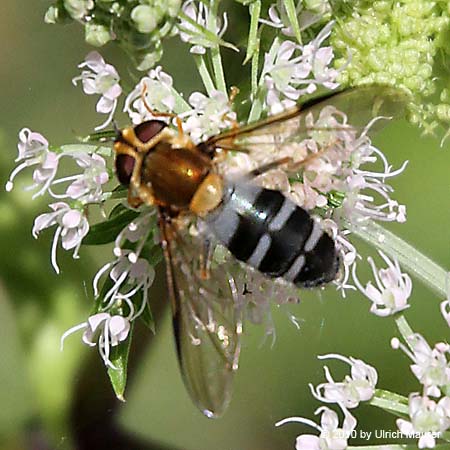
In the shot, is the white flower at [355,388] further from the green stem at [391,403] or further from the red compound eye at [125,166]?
the red compound eye at [125,166]

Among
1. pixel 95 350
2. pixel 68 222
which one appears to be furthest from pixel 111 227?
pixel 95 350

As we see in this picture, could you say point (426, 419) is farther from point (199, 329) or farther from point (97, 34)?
point (97, 34)

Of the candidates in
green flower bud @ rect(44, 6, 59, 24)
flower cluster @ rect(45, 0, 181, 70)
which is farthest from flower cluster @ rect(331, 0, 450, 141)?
green flower bud @ rect(44, 6, 59, 24)

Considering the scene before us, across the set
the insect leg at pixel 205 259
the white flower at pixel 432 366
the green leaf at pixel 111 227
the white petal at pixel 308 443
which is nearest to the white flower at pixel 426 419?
the white flower at pixel 432 366

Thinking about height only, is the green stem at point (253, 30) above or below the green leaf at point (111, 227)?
above

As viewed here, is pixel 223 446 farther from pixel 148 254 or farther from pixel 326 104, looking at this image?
pixel 326 104

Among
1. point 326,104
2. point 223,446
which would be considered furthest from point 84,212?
point 223,446
